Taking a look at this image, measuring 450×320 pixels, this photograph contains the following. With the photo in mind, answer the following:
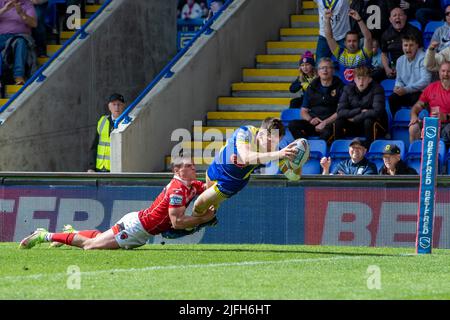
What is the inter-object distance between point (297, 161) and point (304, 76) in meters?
7.22

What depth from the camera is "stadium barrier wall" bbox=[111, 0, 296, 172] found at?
20344 mm

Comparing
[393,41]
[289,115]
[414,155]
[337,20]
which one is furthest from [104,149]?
[414,155]

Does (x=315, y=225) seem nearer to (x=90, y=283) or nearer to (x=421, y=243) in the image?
(x=421, y=243)

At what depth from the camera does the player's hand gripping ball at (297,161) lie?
43.1 ft

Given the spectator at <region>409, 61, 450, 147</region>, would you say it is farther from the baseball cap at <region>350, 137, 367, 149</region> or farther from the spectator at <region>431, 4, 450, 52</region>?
the spectator at <region>431, 4, 450, 52</region>

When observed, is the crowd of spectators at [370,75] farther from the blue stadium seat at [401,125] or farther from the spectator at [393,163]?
the spectator at [393,163]

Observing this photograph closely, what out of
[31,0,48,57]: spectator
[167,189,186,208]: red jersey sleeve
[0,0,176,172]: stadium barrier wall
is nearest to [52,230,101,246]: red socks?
[167,189,186,208]: red jersey sleeve

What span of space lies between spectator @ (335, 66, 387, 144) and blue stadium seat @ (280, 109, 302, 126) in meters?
1.19

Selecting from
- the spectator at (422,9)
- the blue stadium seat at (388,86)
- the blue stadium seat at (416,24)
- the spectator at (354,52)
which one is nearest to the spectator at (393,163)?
the blue stadium seat at (388,86)

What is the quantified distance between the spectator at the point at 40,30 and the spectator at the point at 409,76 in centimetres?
731

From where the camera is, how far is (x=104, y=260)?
13.0 m

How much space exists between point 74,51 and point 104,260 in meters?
9.65

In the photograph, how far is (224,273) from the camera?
11.8 m

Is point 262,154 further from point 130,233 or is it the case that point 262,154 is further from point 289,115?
point 289,115
